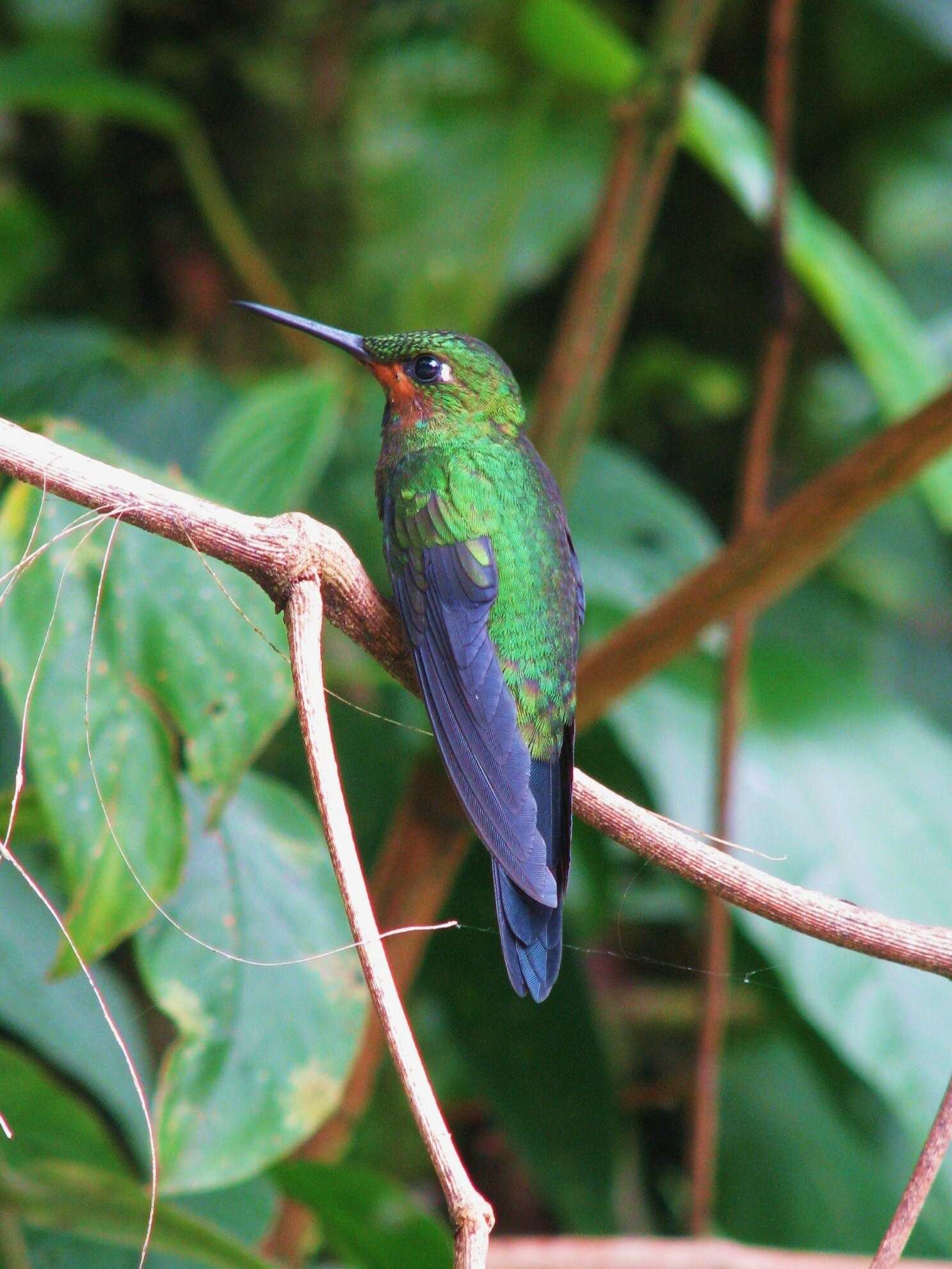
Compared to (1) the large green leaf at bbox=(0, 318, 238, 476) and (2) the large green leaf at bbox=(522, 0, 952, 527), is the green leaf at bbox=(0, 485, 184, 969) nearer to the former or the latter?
(1) the large green leaf at bbox=(0, 318, 238, 476)

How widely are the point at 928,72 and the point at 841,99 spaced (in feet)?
0.75

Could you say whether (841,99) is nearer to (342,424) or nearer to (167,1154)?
(342,424)

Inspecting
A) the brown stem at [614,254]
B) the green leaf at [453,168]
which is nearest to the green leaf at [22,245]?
the green leaf at [453,168]

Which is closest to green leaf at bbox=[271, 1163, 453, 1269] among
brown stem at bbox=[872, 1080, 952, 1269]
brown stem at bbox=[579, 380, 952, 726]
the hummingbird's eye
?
brown stem at bbox=[579, 380, 952, 726]

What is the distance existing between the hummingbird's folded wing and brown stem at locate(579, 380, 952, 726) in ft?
1.19

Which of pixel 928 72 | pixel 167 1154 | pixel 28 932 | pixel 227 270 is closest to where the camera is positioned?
pixel 167 1154

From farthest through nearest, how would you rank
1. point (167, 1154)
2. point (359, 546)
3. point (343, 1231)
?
point (359, 546), point (343, 1231), point (167, 1154)

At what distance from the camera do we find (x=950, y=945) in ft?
3.12

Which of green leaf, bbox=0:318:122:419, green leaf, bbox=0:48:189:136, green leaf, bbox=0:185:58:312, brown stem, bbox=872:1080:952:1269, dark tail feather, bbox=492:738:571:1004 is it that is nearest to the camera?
brown stem, bbox=872:1080:952:1269

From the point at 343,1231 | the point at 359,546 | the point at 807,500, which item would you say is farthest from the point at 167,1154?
the point at 359,546

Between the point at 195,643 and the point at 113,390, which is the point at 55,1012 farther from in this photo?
the point at 113,390

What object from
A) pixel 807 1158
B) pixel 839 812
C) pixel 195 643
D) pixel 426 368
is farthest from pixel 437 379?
pixel 807 1158

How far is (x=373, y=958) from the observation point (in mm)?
749

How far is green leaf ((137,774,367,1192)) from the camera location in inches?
54.4
